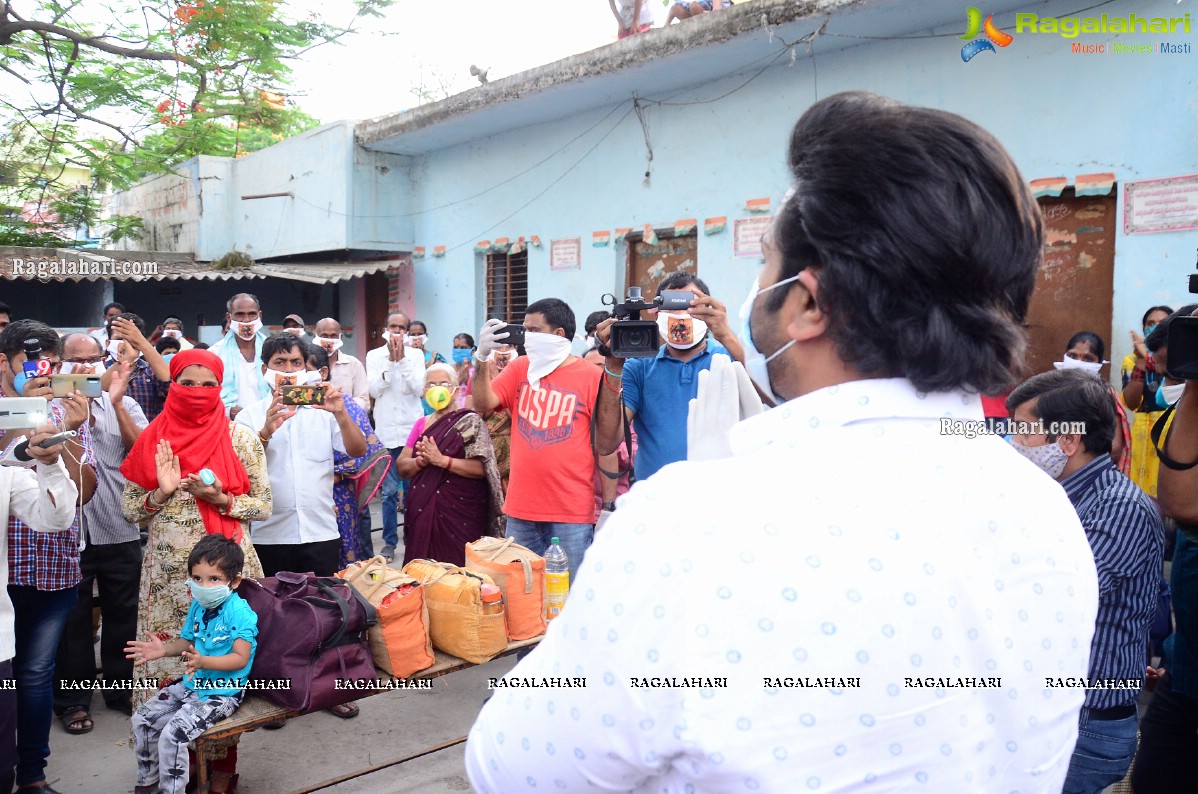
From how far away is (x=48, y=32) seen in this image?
10.0 metres

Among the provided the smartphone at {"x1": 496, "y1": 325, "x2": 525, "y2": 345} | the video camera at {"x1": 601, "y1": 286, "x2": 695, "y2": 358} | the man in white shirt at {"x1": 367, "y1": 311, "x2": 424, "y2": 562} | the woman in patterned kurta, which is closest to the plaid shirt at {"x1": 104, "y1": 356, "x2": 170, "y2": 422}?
the woman in patterned kurta

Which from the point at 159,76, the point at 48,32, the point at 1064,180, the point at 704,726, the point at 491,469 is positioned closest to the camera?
the point at 704,726

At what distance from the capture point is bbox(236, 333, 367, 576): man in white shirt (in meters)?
4.16

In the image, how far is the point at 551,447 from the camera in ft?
14.0

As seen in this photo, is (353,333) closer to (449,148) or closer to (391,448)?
(449,148)

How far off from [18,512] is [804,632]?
2.98 m

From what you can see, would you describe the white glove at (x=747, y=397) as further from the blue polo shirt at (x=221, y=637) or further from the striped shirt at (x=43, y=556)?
the striped shirt at (x=43, y=556)

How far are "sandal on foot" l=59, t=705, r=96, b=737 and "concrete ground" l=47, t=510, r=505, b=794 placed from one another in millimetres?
26

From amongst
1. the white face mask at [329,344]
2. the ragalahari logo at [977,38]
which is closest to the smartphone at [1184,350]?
the ragalahari logo at [977,38]

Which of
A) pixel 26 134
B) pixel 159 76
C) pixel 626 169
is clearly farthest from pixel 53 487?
pixel 26 134

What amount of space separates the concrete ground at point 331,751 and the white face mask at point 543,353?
1.61 meters

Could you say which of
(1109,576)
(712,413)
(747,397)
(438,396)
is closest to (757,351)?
(712,413)

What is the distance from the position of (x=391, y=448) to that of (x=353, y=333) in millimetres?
5679

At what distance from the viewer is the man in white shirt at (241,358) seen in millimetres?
5516
